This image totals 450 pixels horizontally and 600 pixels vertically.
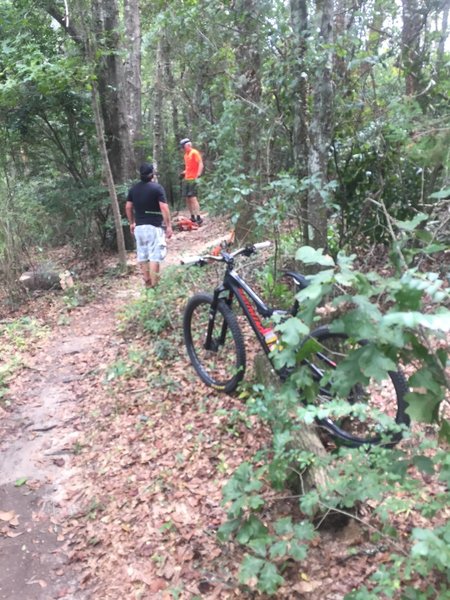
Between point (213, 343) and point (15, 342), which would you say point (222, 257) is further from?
point (15, 342)

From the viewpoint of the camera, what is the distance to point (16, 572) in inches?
138

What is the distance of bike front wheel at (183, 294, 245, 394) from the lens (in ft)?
14.8

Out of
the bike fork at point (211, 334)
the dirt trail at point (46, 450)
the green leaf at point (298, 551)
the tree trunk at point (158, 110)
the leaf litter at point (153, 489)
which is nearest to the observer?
the green leaf at point (298, 551)

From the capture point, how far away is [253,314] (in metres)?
4.27

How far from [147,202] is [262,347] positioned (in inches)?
145

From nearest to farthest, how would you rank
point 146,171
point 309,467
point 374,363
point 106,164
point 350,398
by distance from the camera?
point 374,363 → point 309,467 → point 350,398 → point 146,171 → point 106,164

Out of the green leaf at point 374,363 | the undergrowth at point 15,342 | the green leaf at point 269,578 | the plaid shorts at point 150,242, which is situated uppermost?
the green leaf at point 374,363

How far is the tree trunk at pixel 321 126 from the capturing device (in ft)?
14.5

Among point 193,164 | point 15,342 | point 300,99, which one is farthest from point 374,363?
point 193,164

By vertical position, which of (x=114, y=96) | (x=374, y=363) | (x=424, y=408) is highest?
(x=114, y=96)

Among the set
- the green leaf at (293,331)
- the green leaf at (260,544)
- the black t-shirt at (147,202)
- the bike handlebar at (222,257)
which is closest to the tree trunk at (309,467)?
the green leaf at (260,544)

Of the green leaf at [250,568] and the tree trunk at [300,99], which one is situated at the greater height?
the tree trunk at [300,99]

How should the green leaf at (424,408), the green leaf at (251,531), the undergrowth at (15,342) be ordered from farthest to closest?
1. the undergrowth at (15,342)
2. the green leaf at (251,531)
3. the green leaf at (424,408)

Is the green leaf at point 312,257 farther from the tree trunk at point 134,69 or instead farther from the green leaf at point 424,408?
the tree trunk at point 134,69
